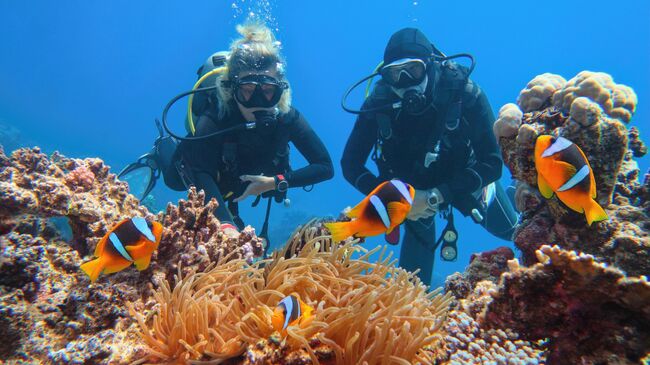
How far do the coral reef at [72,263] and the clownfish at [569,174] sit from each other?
2035 mm

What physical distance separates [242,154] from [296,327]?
3.98m

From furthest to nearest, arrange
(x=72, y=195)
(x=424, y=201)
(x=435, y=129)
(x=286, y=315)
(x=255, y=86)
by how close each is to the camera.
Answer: (x=435, y=129) < (x=255, y=86) < (x=424, y=201) < (x=72, y=195) < (x=286, y=315)

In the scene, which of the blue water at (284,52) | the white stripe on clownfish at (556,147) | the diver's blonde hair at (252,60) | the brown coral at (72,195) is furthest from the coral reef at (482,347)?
the blue water at (284,52)

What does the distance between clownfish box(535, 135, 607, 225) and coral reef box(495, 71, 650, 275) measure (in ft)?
1.81

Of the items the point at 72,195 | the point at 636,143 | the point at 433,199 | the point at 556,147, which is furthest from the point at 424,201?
the point at 72,195

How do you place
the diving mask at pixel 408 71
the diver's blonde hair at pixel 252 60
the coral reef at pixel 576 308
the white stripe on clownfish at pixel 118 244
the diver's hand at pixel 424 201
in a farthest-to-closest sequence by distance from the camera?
1. the diving mask at pixel 408 71
2. the diver's blonde hair at pixel 252 60
3. the diver's hand at pixel 424 201
4. the white stripe on clownfish at pixel 118 244
5. the coral reef at pixel 576 308

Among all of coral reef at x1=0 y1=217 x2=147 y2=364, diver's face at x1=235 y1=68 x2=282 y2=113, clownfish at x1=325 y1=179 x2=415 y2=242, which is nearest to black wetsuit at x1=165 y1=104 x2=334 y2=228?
diver's face at x1=235 y1=68 x2=282 y2=113

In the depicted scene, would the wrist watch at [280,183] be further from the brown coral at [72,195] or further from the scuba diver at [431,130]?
the brown coral at [72,195]

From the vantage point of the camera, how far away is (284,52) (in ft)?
283

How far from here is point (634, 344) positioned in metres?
1.26

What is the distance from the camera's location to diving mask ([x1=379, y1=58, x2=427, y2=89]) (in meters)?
5.07

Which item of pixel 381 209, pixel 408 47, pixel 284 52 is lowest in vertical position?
pixel 381 209

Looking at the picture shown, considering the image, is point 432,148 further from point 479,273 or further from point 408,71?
→ point 479,273

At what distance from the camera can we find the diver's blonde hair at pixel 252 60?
493 cm
